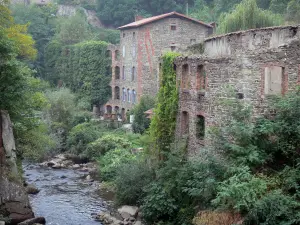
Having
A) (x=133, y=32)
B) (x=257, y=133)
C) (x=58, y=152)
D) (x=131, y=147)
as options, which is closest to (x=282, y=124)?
(x=257, y=133)

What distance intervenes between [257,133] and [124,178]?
8301 mm

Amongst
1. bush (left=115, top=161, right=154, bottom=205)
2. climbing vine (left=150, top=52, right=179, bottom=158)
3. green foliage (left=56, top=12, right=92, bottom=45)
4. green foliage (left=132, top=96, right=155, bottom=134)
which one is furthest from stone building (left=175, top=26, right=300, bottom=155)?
green foliage (left=56, top=12, right=92, bottom=45)

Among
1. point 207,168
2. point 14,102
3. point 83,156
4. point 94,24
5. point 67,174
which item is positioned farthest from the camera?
point 94,24

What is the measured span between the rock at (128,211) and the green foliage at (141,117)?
14923 mm

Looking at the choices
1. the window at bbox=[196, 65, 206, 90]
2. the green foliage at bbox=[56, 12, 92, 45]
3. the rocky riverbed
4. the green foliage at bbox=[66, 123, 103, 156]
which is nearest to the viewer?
the window at bbox=[196, 65, 206, 90]

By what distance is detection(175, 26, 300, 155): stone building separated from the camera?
1627 centimetres

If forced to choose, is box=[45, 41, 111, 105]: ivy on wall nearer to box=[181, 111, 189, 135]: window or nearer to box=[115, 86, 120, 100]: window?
box=[115, 86, 120, 100]: window

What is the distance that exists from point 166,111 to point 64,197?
7518mm

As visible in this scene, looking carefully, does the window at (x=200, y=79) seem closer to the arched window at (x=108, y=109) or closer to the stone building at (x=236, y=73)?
the stone building at (x=236, y=73)

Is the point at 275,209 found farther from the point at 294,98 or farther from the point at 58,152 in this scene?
the point at 58,152

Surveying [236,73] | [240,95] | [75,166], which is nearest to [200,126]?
[240,95]

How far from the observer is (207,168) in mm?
16859

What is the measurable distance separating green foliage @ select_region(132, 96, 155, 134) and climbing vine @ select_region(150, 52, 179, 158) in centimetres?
1350

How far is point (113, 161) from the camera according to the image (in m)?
29.4
